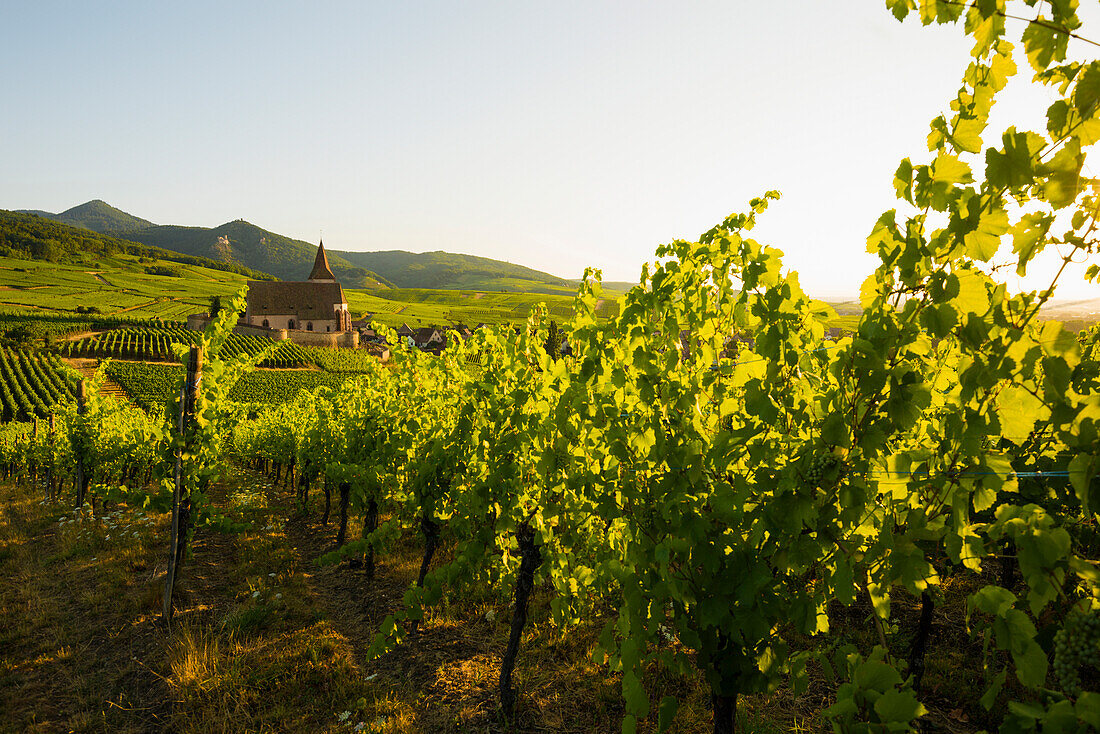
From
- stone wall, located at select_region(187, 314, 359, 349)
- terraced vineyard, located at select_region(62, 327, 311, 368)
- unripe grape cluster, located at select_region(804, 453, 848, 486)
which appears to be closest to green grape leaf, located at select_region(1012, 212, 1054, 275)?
unripe grape cluster, located at select_region(804, 453, 848, 486)

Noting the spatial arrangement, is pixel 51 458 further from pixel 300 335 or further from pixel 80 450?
pixel 300 335

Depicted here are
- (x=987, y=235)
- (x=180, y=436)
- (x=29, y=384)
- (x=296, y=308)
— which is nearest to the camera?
(x=987, y=235)

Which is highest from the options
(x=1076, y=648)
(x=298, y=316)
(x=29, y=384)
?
(x=1076, y=648)

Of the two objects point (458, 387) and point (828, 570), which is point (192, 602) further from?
point (828, 570)

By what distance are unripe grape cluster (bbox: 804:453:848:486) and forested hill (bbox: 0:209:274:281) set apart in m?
183

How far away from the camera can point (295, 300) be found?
90562 millimetres

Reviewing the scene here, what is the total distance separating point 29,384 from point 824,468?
66227 millimetres

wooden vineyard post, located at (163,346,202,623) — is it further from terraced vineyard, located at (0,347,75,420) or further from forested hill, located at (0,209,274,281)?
forested hill, located at (0,209,274,281)

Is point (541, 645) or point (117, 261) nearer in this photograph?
point (541, 645)

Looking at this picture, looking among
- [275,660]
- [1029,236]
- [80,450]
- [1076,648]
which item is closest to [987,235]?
[1029,236]

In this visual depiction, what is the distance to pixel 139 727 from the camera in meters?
5.03

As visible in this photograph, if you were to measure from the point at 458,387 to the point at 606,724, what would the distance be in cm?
424

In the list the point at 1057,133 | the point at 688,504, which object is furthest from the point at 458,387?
the point at 1057,133

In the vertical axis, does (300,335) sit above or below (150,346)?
above
